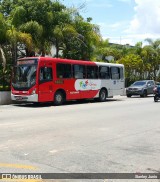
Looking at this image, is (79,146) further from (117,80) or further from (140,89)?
(140,89)

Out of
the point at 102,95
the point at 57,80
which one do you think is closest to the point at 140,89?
the point at 102,95

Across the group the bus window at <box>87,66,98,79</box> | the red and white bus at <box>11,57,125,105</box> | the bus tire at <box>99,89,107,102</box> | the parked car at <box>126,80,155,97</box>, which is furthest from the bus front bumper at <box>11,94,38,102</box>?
the parked car at <box>126,80,155,97</box>

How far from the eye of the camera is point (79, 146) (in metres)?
8.41

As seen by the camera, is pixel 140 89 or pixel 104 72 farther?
pixel 140 89

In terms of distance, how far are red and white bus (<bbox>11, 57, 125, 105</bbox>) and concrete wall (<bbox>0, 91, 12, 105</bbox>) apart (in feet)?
3.58

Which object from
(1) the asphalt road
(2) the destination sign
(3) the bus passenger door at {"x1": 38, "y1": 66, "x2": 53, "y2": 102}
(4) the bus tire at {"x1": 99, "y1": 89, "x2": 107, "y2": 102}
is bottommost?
(1) the asphalt road

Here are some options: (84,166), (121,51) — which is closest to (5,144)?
(84,166)

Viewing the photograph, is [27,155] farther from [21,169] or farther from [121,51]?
[121,51]

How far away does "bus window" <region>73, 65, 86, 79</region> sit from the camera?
22.8 m

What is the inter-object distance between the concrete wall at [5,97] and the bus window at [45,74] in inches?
122

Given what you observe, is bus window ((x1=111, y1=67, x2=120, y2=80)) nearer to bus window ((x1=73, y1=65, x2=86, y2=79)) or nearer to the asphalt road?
bus window ((x1=73, y1=65, x2=86, y2=79))

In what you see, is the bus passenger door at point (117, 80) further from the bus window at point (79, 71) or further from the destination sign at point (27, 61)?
the destination sign at point (27, 61)

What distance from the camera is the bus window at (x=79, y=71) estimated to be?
22.8 meters

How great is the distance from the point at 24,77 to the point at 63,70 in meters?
2.52
